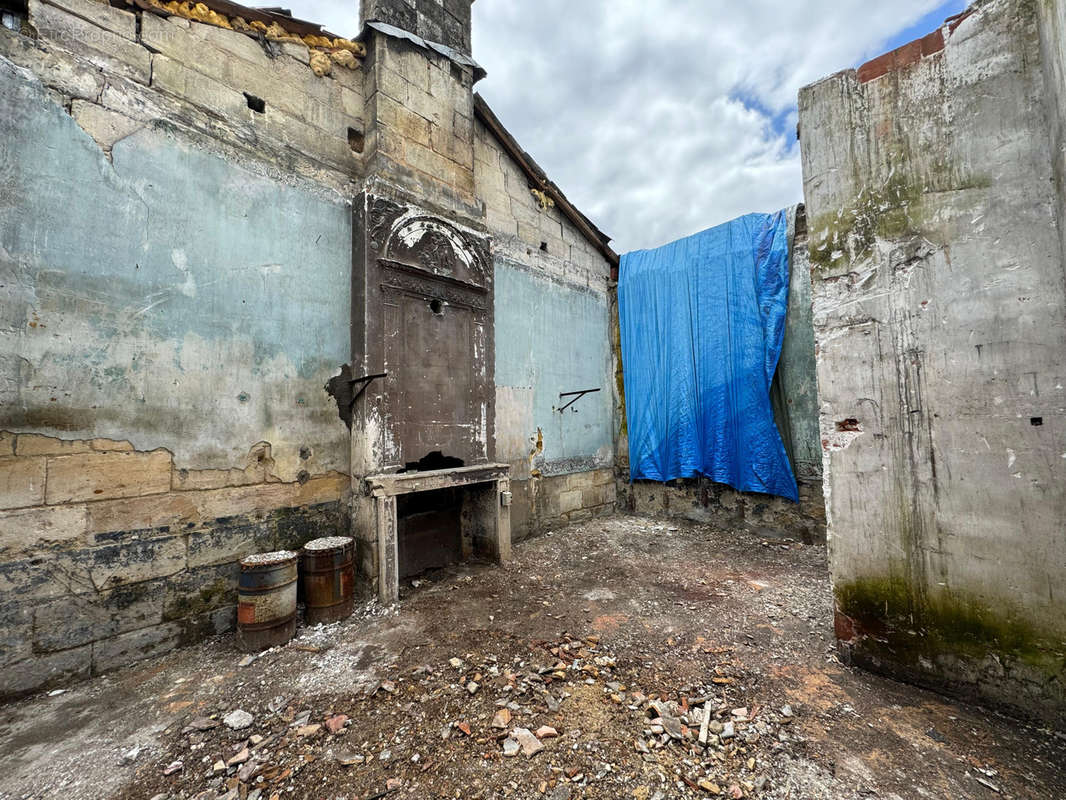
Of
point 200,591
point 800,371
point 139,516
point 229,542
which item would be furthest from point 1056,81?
point 200,591

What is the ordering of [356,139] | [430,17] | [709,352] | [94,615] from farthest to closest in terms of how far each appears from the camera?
[709,352] < [430,17] < [356,139] < [94,615]

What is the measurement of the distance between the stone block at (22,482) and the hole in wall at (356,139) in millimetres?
3794

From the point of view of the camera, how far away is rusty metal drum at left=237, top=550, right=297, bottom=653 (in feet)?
10.5

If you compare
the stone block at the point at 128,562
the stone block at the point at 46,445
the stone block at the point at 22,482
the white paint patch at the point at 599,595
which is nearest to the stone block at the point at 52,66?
the stone block at the point at 46,445

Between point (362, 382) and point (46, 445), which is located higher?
point (362, 382)

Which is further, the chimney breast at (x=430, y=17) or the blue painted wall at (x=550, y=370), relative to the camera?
the blue painted wall at (x=550, y=370)

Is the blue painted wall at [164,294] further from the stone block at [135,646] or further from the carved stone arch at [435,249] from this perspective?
the stone block at [135,646]

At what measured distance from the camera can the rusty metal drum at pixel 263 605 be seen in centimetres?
319

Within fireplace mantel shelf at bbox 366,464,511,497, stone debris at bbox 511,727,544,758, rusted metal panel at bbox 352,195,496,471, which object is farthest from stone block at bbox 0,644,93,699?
stone debris at bbox 511,727,544,758

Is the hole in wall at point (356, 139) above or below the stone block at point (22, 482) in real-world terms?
above

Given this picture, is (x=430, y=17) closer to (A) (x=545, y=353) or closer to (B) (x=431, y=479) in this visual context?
(A) (x=545, y=353)

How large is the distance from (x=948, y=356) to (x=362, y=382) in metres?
4.49

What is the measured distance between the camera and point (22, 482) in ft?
8.87

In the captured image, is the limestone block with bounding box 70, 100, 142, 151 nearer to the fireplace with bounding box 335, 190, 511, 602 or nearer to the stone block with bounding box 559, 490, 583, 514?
the fireplace with bounding box 335, 190, 511, 602
